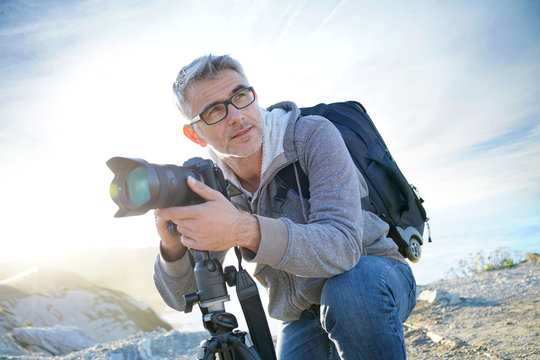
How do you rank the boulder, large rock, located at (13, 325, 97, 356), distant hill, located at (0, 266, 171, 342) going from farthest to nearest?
distant hill, located at (0, 266, 171, 342), large rock, located at (13, 325, 97, 356), the boulder

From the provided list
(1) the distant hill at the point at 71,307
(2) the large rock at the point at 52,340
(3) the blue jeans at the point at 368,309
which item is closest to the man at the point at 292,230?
(3) the blue jeans at the point at 368,309

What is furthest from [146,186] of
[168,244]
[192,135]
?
[192,135]

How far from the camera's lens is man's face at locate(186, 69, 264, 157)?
2031 millimetres

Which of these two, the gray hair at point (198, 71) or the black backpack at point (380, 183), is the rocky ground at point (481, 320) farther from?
the gray hair at point (198, 71)

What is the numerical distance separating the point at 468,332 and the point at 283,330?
157 cm

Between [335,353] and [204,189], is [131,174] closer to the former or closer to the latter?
[204,189]

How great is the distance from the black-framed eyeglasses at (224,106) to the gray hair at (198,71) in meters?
0.14

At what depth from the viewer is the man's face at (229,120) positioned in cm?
203

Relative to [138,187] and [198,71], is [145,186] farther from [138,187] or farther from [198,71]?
[198,71]

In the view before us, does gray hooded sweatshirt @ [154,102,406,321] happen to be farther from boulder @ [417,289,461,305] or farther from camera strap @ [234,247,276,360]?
boulder @ [417,289,461,305]

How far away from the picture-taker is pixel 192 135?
229 cm

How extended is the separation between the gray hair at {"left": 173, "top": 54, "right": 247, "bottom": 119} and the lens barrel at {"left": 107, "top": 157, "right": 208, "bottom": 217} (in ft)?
2.49

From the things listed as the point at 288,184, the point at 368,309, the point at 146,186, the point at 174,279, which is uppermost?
the point at 146,186

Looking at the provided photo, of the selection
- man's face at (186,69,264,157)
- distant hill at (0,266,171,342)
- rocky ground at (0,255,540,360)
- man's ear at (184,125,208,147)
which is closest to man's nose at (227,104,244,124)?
man's face at (186,69,264,157)
